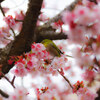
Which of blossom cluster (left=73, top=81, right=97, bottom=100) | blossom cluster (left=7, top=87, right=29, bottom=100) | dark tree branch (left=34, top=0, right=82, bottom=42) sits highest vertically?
blossom cluster (left=7, top=87, right=29, bottom=100)

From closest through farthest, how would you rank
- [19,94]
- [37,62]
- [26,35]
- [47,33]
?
[19,94]
[37,62]
[26,35]
[47,33]

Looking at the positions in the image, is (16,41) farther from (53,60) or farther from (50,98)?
(50,98)

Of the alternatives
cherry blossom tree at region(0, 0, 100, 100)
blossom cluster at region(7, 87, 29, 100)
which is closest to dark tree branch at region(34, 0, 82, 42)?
cherry blossom tree at region(0, 0, 100, 100)

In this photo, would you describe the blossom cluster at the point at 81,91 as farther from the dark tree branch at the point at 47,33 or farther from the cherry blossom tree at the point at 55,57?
the dark tree branch at the point at 47,33

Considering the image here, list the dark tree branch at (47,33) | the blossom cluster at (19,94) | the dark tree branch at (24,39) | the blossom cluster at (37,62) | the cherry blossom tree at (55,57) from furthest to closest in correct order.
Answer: the dark tree branch at (47,33) → the dark tree branch at (24,39) → the blossom cluster at (37,62) → the blossom cluster at (19,94) → the cherry blossom tree at (55,57)

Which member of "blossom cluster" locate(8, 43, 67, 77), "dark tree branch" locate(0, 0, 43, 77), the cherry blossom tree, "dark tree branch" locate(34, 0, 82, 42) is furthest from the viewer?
"dark tree branch" locate(34, 0, 82, 42)

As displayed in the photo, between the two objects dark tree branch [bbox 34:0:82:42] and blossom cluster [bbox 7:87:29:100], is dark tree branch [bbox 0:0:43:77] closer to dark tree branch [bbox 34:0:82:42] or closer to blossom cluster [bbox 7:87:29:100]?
dark tree branch [bbox 34:0:82:42]

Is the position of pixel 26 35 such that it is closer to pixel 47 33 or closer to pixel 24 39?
pixel 24 39

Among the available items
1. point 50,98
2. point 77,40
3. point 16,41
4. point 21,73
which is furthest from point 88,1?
point 16,41

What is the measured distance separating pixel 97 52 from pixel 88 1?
0.50 meters

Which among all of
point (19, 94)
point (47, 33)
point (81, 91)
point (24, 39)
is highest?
point (19, 94)

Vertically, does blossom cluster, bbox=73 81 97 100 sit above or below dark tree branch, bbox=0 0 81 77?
below

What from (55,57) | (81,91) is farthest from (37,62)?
(81,91)

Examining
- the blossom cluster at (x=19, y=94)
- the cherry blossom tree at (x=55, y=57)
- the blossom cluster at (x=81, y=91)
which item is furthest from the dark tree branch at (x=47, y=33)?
the blossom cluster at (x=19, y=94)
